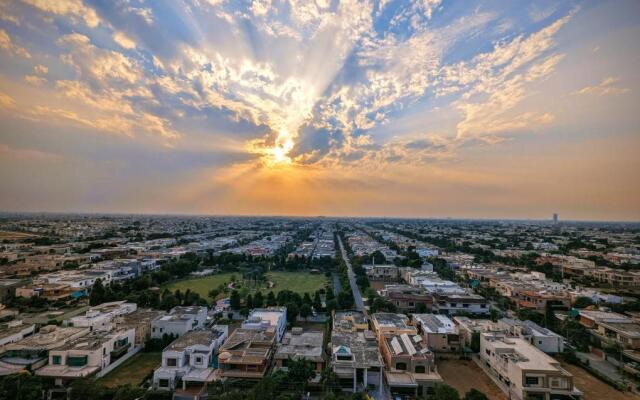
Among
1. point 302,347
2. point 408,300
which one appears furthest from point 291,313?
point 408,300

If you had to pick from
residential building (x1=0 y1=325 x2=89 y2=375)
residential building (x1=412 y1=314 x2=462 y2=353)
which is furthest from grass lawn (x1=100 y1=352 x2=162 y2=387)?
residential building (x1=412 y1=314 x2=462 y2=353)

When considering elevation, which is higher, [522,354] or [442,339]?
[522,354]

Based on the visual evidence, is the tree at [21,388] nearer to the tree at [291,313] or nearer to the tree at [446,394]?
the tree at [291,313]

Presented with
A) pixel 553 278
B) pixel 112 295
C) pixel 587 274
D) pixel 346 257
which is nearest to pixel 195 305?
pixel 112 295

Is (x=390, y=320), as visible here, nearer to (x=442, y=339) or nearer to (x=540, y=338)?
(x=442, y=339)

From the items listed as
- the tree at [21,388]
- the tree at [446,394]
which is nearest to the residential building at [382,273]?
the tree at [446,394]

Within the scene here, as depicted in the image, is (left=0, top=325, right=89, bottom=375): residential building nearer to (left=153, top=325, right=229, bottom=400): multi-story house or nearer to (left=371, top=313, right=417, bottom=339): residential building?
(left=153, top=325, right=229, bottom=400): multi-story house
